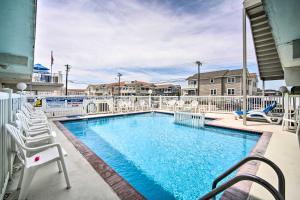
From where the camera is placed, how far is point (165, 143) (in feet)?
16.6

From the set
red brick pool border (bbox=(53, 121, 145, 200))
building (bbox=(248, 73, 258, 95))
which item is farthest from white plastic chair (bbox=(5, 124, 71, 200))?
building (bbox=(248, 73, 258, 95))

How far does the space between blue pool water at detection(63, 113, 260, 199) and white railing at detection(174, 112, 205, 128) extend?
0.62m

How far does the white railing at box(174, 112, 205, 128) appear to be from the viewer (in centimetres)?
716

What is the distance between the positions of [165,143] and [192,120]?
2.95 m

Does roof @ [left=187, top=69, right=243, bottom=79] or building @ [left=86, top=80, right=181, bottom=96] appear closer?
roof @ [left=187, top=69, right=243, bottom=79]

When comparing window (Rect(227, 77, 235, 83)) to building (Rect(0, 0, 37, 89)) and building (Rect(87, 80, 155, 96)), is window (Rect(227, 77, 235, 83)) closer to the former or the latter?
building (Rect(87, 80, 155, 96))

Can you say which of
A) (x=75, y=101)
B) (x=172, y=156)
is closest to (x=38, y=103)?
(x=75, y=101)

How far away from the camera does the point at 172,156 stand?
400 cm

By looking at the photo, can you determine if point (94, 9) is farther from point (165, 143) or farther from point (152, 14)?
point (165, 143)

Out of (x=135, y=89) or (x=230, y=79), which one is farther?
(x=135, y=89)

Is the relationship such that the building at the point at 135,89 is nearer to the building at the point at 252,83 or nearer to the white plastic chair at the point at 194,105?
the building at the point at 252,83

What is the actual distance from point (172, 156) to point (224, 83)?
25.9 metres

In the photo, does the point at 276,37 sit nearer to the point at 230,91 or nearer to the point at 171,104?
the point at 171,104

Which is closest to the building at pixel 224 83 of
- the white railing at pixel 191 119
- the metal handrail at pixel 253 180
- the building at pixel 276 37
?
the building at pixel 276 37
